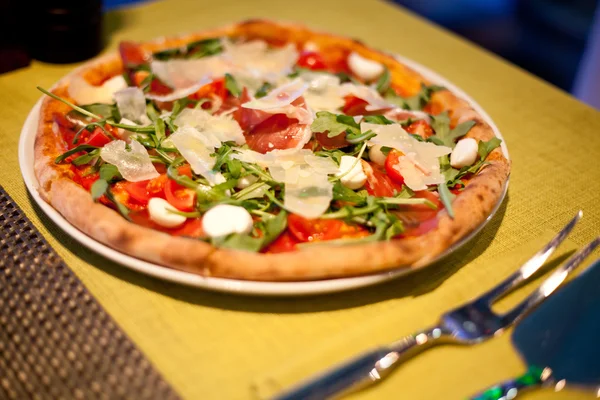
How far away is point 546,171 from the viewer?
7.27 ft

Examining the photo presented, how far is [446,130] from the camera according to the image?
2135 millimetres

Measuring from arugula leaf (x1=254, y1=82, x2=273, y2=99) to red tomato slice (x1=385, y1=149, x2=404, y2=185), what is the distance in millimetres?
593

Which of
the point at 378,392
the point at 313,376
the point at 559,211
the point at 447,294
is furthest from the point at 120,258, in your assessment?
the point at 559,211

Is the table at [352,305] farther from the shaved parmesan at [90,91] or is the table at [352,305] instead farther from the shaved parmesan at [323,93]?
the shaved parmesan at [323,93]

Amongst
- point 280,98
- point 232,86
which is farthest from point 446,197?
point 232,86

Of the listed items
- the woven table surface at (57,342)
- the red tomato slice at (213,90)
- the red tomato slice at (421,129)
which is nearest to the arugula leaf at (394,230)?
the red tomato slice at (421,129)

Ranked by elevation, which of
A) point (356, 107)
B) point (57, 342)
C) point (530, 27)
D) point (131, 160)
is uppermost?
point (356, 107)

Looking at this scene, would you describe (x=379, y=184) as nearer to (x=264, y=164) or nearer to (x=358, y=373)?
(x=264, y=164)

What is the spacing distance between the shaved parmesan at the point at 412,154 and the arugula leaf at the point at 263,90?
449 millimetres

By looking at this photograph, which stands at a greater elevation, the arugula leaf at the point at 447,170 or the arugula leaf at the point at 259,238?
the arugula leaf at the point at 447,170

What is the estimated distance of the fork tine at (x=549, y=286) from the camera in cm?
148

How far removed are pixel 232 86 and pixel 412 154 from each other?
723 mm

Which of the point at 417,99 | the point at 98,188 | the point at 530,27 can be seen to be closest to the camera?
the point at 98,188

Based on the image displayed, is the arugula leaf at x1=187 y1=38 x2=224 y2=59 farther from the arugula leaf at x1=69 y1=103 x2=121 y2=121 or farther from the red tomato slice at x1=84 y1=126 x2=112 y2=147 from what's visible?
the red tomato slice at x1=84 y1=126 x2=112 y2=147
